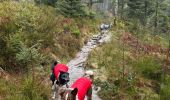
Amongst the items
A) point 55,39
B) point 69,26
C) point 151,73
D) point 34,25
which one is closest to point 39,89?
point 34,25

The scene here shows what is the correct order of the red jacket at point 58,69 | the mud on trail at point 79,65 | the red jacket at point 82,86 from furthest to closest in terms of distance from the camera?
the mud on trail at point 79,65, the red jacket at point 58,69, the red jacket at point 82,86

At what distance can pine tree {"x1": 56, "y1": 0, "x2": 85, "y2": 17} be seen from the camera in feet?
72.8

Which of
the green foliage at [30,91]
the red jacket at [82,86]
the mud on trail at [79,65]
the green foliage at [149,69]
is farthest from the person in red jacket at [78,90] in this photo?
the green foliage at [149,69]

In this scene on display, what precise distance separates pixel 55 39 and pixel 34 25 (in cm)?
321

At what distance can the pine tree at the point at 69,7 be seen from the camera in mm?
22203

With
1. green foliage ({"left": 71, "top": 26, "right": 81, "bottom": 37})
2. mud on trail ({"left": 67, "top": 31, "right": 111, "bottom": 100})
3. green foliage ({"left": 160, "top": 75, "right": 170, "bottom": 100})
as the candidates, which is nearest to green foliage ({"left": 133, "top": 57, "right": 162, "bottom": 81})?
green foliage ({"left": 160, "top": 75, "right": 170, "bottom": 100})

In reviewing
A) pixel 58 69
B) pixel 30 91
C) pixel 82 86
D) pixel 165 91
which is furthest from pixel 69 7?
pixel 82 86

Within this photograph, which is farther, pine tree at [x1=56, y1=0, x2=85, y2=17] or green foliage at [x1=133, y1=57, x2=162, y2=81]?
pine tree at [x1=56, y1=0, x2=85, y2=17]

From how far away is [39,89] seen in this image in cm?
949

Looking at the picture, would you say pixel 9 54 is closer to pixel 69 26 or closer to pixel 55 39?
pixel 55 39

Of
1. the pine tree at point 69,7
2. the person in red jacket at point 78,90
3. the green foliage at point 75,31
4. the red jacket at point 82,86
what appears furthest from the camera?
the pine tree at point 69,7

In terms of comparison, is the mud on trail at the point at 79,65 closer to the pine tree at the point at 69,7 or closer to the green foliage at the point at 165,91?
the green foliage at the point at 165,91

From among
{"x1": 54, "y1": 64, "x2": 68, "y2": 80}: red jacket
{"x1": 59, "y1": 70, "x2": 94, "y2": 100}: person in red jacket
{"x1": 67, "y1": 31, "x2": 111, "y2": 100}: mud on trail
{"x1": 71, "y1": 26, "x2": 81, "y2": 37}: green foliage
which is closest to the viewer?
{"x1": 59, "y1": 70, "x2": 94, "y2": 100}: person in red jacket

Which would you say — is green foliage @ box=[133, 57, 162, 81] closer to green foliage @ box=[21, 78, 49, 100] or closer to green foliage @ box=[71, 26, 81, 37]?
green foliage @ box=[21, 78, 49, 100]
